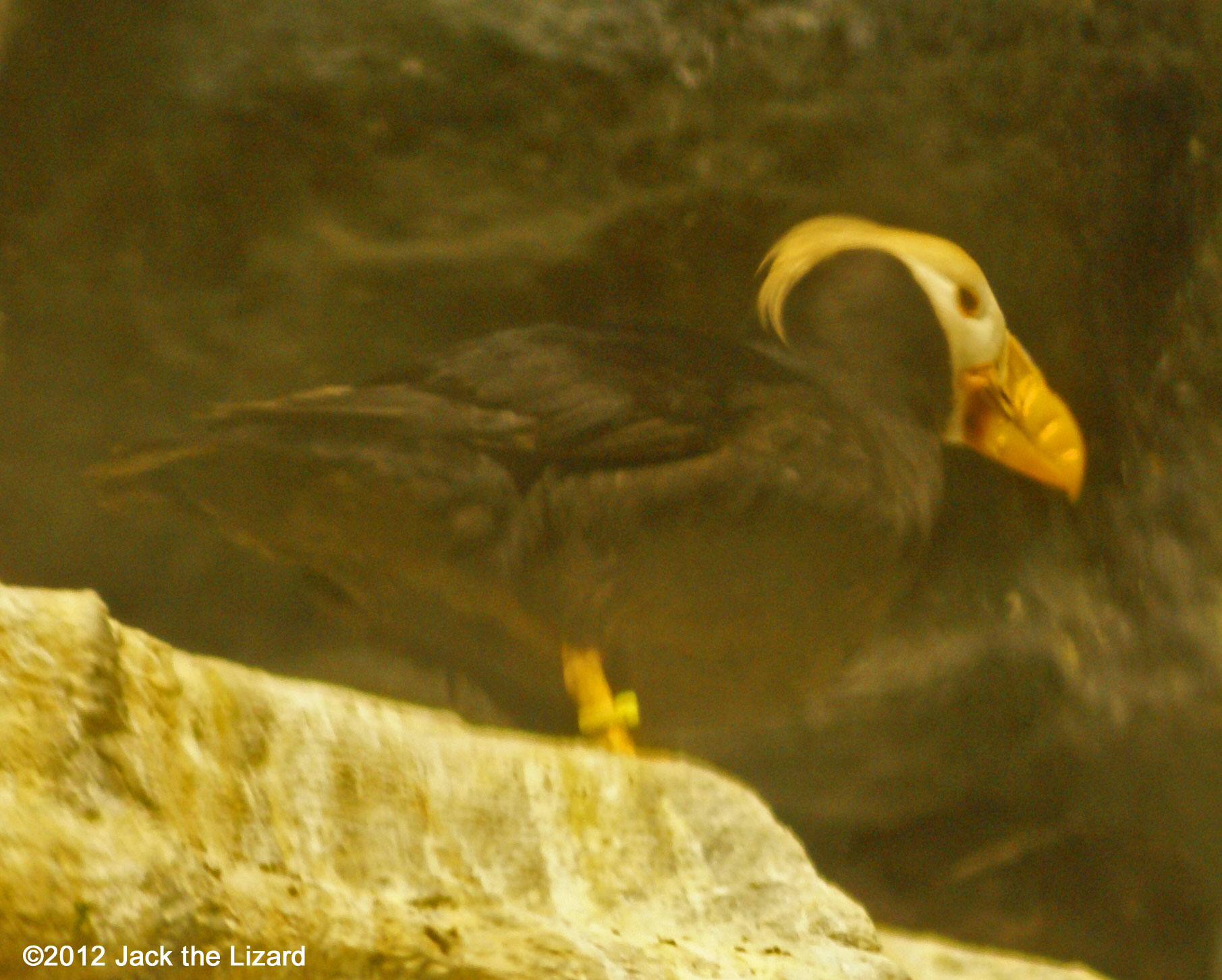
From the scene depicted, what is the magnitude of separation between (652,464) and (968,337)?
429 millimetres

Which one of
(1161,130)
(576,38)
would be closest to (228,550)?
(576,38)

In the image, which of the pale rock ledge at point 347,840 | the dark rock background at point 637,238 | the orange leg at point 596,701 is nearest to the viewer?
the pale rock ledge at point 347,840

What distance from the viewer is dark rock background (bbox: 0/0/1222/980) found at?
137 cm

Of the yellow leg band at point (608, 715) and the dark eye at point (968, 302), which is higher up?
the dark eye at point (968, 302)

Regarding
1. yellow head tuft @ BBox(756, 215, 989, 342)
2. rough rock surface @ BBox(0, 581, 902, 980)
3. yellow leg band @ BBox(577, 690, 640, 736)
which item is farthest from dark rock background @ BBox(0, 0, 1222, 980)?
rough rock surface @ BBox(0, 581, 902, 980)

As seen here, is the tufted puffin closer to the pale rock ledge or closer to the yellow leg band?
the yellow leg band

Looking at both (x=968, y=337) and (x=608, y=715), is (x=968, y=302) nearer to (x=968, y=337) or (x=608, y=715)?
(x=968, y=337)

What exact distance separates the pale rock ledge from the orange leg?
0.32 m

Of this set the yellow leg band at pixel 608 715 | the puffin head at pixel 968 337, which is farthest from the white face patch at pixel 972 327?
the yellow leg band at pixel 608 715

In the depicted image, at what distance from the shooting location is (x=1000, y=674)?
183 cm

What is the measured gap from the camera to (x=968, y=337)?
5.12 ft

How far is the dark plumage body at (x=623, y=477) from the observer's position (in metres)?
1.50

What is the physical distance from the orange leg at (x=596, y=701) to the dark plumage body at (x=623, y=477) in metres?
0.02

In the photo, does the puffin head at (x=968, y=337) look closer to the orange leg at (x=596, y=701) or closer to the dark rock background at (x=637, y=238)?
the dark rock background at (x=637, y=238)
